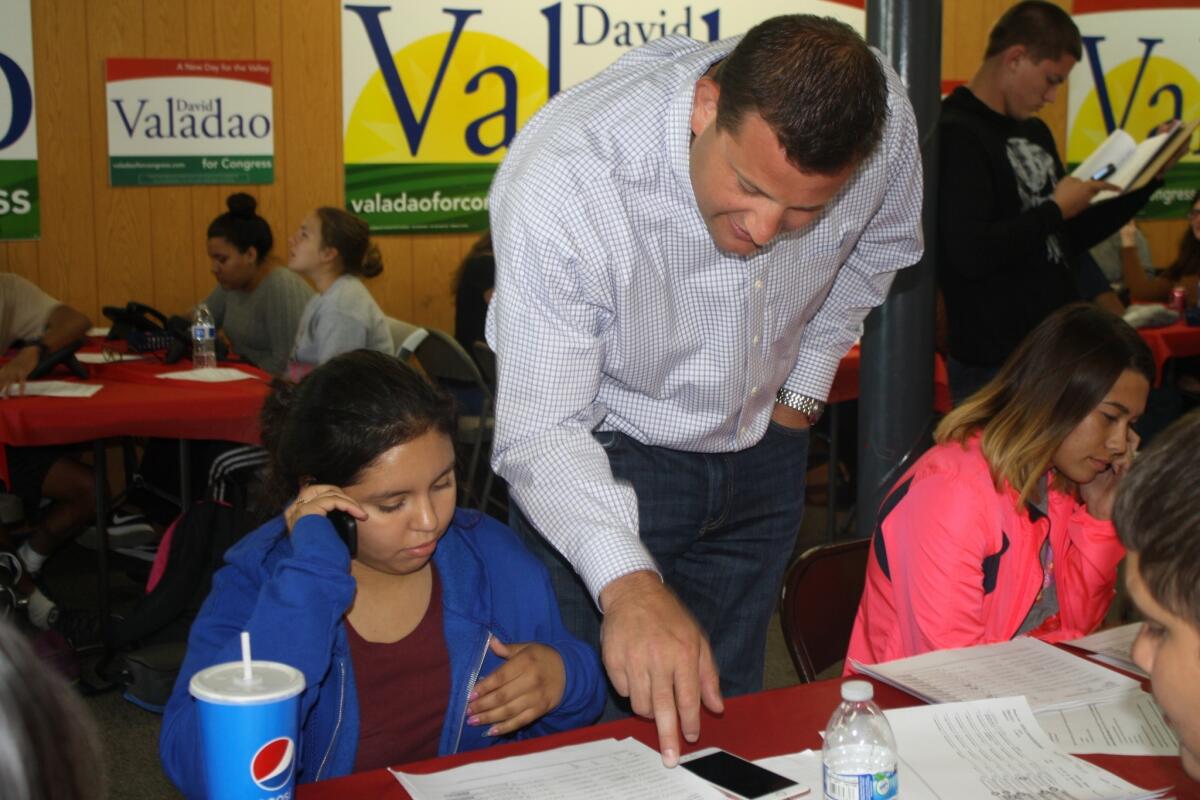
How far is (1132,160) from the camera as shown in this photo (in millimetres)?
3771

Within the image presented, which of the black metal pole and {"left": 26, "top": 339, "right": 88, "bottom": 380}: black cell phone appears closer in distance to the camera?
the black metal pole

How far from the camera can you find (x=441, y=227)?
612 cm

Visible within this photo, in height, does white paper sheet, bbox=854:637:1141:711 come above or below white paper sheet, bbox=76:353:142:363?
below

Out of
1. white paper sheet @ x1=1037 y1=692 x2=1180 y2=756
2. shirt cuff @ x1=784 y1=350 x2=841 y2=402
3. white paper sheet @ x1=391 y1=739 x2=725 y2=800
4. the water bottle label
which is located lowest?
white paper sheet @ x1=1037 y1=692 x2=1180 y2=756

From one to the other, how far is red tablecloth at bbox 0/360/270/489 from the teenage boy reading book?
305 cm

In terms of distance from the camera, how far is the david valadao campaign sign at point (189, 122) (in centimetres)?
552

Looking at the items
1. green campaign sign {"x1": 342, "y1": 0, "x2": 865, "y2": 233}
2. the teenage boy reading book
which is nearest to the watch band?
green campaign sign {"x1": 342, "y1": 0, "x2": 865, "y2": 233}

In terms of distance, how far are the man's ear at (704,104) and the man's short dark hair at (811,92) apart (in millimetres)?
128

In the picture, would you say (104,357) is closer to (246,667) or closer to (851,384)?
(851,384)

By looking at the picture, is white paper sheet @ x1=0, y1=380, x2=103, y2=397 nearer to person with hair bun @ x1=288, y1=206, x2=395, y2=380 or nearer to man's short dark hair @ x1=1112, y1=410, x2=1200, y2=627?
person with hair bun @ x1=288, y1=206, x2=395, y2=380

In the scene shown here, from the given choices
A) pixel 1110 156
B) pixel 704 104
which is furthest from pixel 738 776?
pixel 1110 156

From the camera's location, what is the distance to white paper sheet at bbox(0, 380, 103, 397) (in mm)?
3811

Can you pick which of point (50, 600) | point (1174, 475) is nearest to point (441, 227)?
point (50, 600)

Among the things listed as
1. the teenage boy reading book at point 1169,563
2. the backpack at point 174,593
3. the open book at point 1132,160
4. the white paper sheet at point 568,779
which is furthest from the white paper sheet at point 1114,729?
the open book at point 1132,160
